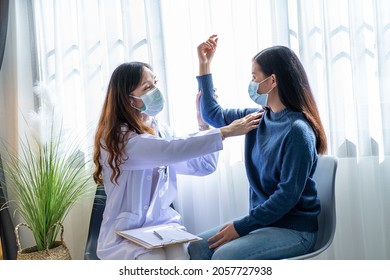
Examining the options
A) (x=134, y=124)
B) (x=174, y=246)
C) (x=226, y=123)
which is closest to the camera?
(x=174, y=246)

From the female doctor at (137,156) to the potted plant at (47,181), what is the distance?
379mm

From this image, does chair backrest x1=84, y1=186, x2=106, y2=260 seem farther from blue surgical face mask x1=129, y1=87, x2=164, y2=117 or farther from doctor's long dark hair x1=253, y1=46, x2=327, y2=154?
doctor's long dark hair x1=253, y1=46, x2=327, y2=154

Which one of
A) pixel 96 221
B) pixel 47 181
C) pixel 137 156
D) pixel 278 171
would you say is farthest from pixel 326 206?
pixel 47 181

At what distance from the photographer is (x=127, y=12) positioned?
2387 millimetres

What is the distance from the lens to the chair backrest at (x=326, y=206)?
1677mm

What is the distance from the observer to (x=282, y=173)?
5.43 ft

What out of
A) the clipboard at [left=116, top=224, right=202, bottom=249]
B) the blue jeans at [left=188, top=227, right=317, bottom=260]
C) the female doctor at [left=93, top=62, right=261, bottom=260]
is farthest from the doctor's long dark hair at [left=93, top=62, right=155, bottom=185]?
the blue jeans at [left=188, top=227, right=317, bottom=260]

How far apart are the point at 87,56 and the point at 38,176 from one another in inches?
27.7

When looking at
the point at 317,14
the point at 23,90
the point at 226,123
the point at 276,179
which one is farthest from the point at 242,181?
the point at 23,90

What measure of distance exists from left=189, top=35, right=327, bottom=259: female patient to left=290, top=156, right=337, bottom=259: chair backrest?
0.12 feet

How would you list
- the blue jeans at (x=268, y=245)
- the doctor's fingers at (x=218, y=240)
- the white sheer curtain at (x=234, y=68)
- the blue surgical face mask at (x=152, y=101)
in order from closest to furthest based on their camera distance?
the blue jeans at (x=268, y=245)
the doctor's fingers at (x=218, y=240)
the blue surgical face mask at (x=152, y=101)
the white sheer curtain at (x=234, y=68)

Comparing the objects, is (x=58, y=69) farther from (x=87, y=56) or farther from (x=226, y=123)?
(x=226, y=123)

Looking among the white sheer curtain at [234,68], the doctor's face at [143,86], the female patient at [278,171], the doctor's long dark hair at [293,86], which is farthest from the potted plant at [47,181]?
the doctor's long dark hair at [293,86]

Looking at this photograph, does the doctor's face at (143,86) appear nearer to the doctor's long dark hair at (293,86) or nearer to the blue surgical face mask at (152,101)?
the blue surgical face mask at (152,101)
